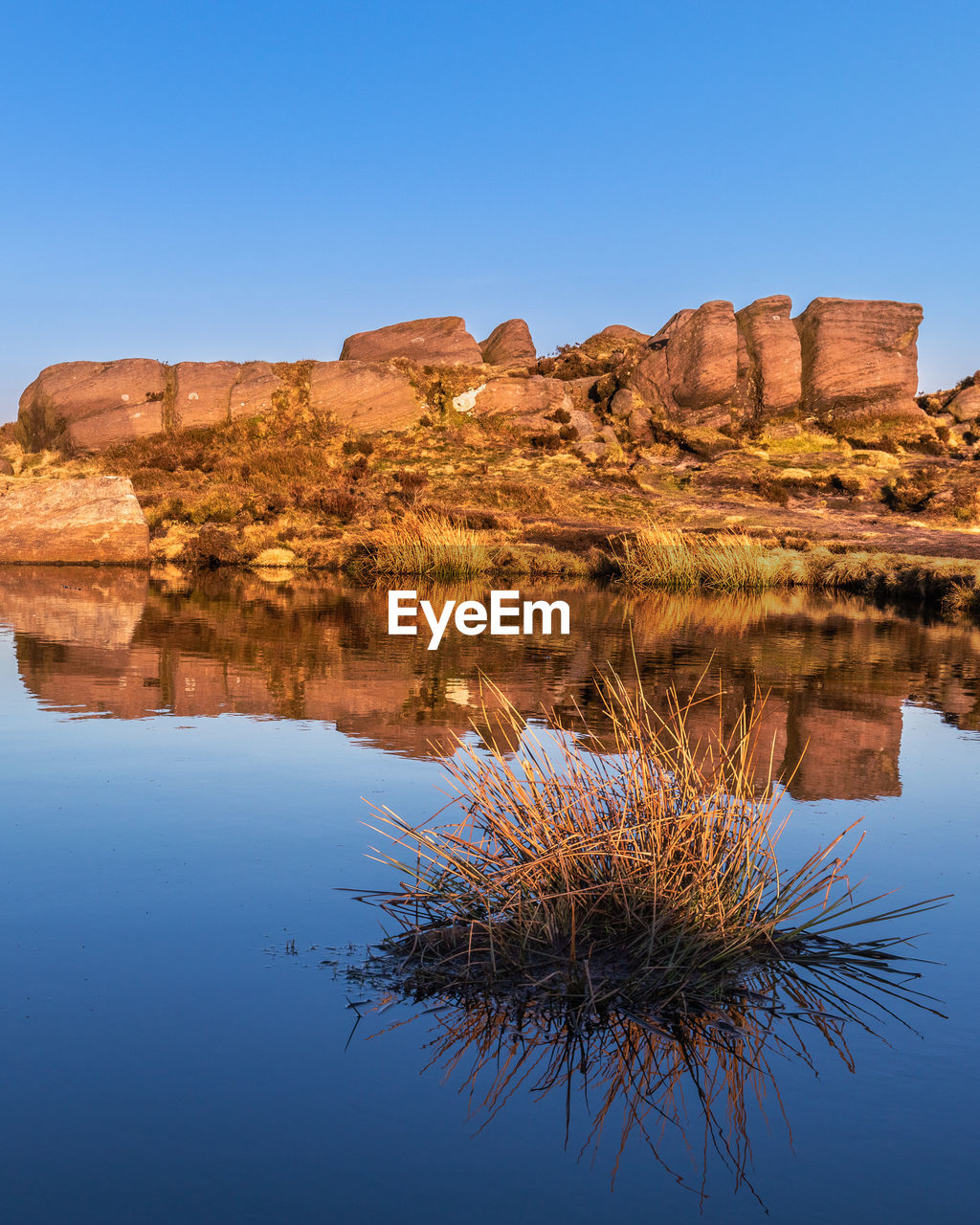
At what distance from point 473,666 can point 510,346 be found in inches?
1716

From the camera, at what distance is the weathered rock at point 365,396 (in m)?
46.5

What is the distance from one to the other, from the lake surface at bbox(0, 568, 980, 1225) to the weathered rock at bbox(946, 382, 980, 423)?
45079 mm

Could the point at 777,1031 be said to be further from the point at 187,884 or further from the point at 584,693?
the point at 584,693

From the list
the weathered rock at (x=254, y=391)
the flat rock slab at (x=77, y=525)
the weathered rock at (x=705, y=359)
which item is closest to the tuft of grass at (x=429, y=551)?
the flat rock slab at (x=77, y=525)

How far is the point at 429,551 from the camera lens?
26.5m

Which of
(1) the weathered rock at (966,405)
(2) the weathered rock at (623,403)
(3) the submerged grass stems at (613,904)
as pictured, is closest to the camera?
(3) the submerged grass stems at (613,904)

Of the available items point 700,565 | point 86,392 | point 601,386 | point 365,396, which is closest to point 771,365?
point 601,386

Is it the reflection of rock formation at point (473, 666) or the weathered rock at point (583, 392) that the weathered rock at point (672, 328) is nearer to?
the weathered rock at point (583, 392)

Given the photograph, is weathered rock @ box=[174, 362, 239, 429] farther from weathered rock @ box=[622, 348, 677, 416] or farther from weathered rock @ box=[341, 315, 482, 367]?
weathered rock @ box=[622, 348, 677, 416]

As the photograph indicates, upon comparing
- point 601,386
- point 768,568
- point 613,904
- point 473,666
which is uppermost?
point 601,386

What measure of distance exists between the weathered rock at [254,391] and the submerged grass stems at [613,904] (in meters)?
42.3

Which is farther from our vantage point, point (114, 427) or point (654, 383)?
point (654, 383)
